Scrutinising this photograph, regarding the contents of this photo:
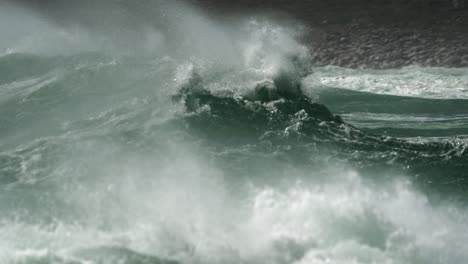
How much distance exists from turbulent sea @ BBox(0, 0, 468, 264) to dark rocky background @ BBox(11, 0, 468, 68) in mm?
1488

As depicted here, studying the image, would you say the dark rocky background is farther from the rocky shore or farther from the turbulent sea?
the turbulent sea

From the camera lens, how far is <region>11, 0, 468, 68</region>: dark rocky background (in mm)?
14648

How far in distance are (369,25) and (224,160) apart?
927 centimetres

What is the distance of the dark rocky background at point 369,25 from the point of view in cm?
1465

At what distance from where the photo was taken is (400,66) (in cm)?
1423

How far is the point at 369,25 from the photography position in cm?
1653

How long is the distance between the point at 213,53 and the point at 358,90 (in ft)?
9.26

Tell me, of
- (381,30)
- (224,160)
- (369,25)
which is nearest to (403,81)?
(381,30)

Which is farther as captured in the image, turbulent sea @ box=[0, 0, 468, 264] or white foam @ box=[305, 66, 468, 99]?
white foam @ box=[305, 66, 468, 99]

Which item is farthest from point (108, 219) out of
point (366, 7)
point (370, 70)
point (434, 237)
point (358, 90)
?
point (366, 7)

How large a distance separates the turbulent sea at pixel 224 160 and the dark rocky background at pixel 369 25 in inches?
58.6

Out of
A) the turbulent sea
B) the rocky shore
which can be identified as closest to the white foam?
the turbulent sea

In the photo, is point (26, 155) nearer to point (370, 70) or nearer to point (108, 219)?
point (108, 219)

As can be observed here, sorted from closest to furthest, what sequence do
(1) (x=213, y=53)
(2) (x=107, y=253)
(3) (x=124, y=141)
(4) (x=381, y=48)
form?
1. (2) (x=107, y=253)
2. (3) (x=124, y=141)
3. (1) (x=213, y=53)
4. (4) (x=381, y=48)
